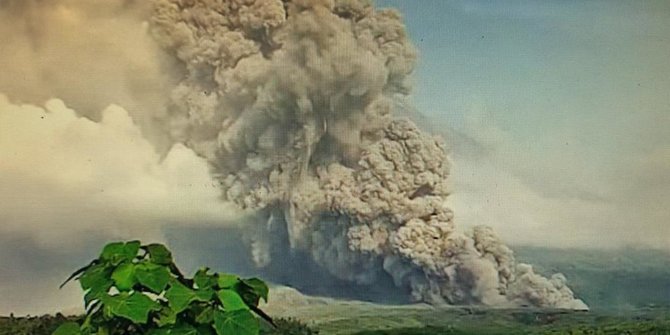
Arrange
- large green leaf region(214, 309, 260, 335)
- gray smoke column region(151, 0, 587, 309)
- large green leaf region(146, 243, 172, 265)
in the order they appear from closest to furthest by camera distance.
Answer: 1. large green leaf region(214, 309, 260, 335)
2. large green leaf region(146, 243, 172, 265)
3. gray smoke column region(151, 0, 587, 309)

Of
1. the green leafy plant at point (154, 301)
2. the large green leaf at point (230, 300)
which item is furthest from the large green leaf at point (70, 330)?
the large green leaf at point (230, 300)

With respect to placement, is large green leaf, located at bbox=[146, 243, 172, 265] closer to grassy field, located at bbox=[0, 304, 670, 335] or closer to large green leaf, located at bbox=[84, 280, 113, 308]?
large green leaf, located at bbox=[84, 280, 113, 308]

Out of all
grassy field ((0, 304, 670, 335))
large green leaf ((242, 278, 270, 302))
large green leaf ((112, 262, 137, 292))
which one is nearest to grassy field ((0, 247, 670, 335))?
grassy field ((0, 304, 670, 335))

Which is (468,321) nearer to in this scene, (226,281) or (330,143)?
(330,143)

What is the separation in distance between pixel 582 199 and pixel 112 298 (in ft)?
3.82

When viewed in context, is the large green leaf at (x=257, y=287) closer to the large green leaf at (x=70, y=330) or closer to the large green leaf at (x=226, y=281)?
the large green leaf at (x=226, y=281)

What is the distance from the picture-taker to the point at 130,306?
1354 mm

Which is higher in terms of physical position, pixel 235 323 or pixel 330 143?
pixel 330 143

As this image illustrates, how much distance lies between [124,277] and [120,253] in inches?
2.3

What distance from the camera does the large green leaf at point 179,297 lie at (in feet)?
4.42

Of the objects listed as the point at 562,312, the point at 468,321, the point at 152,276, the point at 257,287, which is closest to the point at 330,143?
the point at 468,321

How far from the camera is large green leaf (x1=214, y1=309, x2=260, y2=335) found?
133cm

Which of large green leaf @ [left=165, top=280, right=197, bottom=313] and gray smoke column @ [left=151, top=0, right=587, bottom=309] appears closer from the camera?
large green leaf @ [left=165, top=280, right=197, bottom=313]

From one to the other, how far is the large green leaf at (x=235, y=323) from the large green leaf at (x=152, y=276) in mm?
90
